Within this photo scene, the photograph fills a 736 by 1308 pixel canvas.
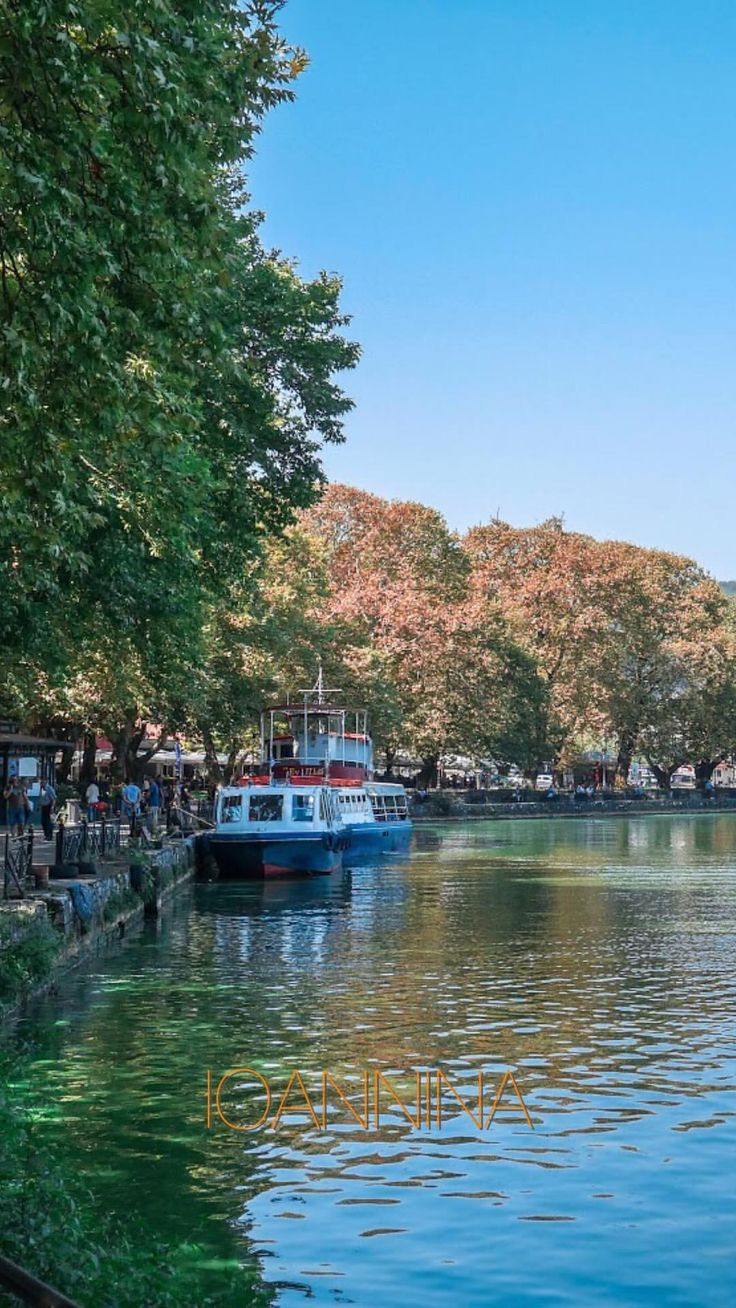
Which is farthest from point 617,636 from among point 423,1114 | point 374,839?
point 423,1114

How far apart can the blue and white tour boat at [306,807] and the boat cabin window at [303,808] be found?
3 cm

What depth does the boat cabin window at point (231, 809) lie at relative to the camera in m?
45.2

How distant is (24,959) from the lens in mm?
19453

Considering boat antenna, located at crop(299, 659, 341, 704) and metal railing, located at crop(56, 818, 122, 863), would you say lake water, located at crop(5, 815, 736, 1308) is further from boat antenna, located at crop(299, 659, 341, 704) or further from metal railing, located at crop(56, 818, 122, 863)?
boat antenna, located at crop(299, 659, 341, 704)

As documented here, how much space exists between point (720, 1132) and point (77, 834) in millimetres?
18551

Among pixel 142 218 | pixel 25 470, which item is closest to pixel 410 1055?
pixel 25 470

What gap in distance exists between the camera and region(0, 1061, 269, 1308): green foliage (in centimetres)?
786

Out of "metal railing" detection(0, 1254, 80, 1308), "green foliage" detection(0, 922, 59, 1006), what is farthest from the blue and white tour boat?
"metal railing" detection(0, 1254, 80, 1308)

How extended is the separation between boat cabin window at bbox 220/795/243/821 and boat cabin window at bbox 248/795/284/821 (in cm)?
37

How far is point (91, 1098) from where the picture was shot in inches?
577

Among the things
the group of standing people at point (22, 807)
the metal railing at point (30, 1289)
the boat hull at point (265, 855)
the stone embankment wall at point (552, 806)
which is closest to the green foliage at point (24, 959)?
the group of standing people at point (22, 807)

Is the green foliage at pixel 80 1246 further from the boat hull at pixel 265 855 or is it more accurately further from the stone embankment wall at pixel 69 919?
the boat hull at pixel 265 855

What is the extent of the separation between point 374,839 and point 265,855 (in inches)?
538

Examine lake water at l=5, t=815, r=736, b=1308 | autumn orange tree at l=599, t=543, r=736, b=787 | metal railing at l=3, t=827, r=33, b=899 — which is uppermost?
autumn orange tree at l=599, t=543, r=736, b=787
